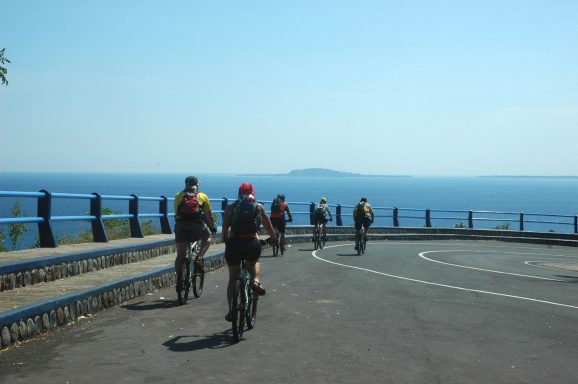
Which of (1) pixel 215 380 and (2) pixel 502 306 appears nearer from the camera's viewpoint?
(1) pixel 215 380

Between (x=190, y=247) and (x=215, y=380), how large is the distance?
5.78 m

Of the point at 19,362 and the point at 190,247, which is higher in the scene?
the point at 190,247

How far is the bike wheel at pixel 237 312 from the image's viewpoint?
888 centimetres

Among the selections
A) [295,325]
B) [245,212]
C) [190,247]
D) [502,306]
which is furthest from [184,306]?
[502,306]

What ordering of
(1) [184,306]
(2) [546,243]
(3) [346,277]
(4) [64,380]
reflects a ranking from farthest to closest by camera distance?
(2) [546,243] → (3) [346,277] → (1) [184,306] → (4) [64,380]

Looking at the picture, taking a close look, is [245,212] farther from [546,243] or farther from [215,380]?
[546,243]

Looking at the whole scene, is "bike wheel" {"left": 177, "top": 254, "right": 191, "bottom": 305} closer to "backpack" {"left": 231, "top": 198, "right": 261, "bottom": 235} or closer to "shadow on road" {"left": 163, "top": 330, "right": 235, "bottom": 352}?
"shadow on road" {"left": 163, "top": 330, "right": 235, "bottom": 352}

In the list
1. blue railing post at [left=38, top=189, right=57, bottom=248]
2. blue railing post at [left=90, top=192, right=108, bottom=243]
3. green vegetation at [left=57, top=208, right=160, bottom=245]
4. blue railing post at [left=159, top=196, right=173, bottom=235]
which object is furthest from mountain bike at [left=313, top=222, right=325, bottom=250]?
blue railing post at [left=38, top=189, right=57, bottom=248]

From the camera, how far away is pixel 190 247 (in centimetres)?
1260

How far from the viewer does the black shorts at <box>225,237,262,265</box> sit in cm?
943

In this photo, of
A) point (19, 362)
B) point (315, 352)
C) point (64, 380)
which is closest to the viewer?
point (64, 380)

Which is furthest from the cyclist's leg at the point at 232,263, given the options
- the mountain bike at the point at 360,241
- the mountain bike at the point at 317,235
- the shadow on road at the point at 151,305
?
the mountain bike at the point at 317,235

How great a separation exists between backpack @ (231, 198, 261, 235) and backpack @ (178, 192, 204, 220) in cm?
299

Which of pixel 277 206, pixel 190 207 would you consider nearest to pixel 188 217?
pixel 190 207
